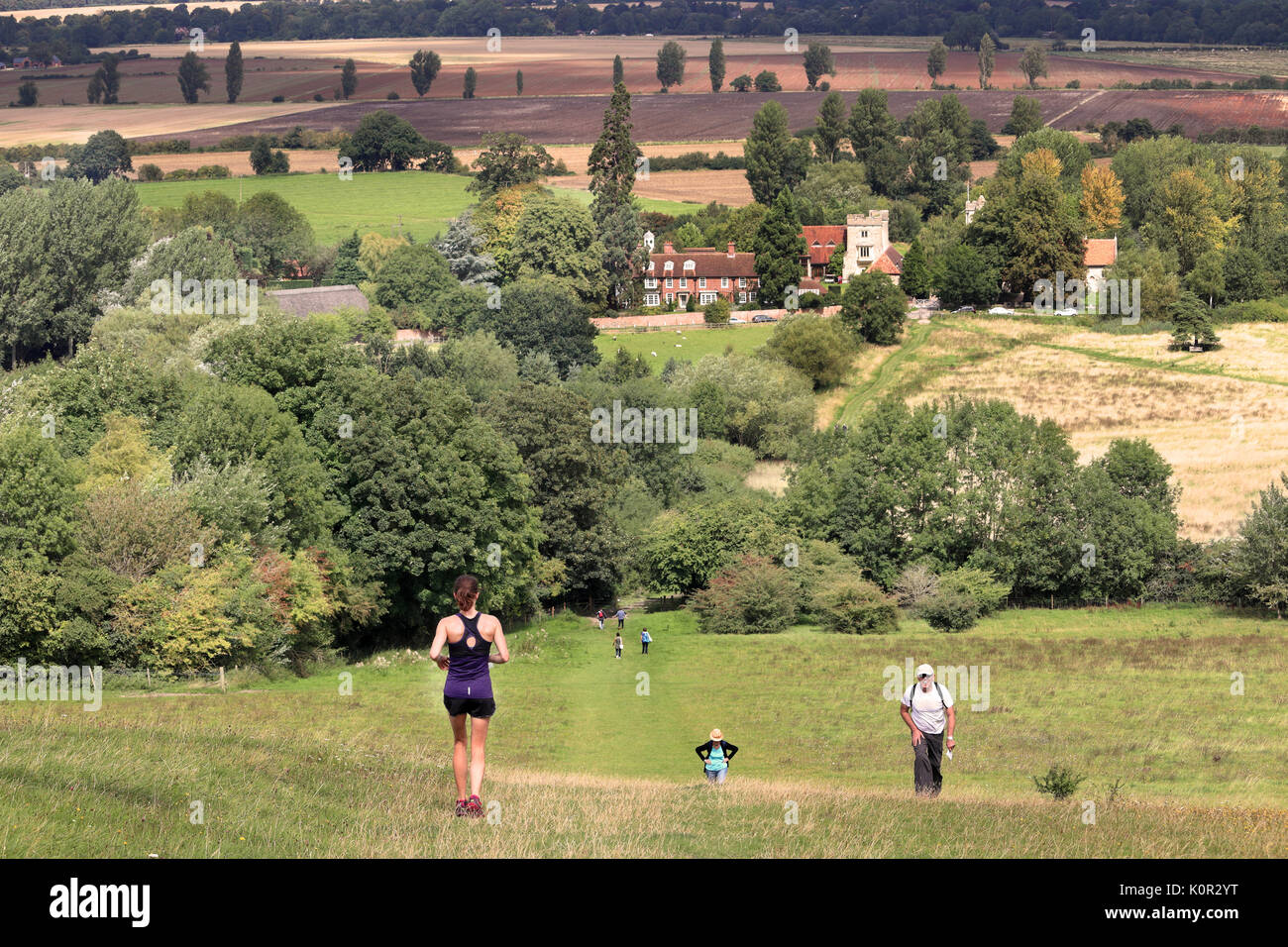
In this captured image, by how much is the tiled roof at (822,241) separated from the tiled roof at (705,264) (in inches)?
297

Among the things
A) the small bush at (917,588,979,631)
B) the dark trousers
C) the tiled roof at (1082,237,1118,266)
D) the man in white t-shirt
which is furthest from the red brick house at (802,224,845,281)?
the man in white t-shirt

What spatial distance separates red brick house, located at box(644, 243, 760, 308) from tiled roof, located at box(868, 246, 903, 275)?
11069mm

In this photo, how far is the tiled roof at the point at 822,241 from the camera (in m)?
130

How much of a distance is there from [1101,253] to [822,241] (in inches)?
963

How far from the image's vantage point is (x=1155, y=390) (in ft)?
314

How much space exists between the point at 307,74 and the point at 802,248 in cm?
10215

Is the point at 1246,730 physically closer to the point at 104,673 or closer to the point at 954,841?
the point at 954,841

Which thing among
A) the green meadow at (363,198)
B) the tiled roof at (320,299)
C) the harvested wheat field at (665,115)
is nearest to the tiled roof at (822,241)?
the green meadow at (363,198)

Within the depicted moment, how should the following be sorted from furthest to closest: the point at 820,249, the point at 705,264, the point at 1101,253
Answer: the point at 1101,253 → the point at 820,249 → the point at 705,264

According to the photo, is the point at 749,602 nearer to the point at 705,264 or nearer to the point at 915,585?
the point at 915,585

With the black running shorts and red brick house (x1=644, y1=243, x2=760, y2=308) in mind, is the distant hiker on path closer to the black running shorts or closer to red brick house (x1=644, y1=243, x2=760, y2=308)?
the black running shorts


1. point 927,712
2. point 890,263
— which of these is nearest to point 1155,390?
point 890,263

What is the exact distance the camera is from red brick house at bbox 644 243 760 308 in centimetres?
12144

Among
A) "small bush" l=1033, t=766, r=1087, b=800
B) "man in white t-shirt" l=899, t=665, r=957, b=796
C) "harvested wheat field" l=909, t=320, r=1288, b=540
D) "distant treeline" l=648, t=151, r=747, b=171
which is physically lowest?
"harvested wheat field" l=909, t=320, r=1288, b=540
